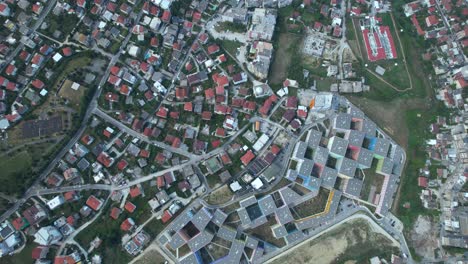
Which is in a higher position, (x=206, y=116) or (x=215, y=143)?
(x=206, y=116)

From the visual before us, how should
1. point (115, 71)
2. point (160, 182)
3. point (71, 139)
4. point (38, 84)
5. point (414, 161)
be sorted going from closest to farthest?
point (160, 182)
point (71, 139)
point (38, 84)
point (414, 161)
point (115, 71)

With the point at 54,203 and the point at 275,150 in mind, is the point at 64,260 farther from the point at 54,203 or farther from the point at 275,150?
the point at 275,150

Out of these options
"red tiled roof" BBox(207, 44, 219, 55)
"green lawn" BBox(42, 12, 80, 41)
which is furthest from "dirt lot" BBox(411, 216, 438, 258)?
"green lawn" BBox(42, 12, 80, 41)

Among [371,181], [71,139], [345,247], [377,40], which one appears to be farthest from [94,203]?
[377,40]

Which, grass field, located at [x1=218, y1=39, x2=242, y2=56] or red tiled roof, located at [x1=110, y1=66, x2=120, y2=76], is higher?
grass field, located at [x1=218, y1=39, x2=242, y2=56]

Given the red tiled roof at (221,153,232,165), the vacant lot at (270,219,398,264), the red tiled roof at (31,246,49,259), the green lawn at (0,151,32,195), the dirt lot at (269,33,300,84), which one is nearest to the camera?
the red tiled roof at (31,246,49,259)

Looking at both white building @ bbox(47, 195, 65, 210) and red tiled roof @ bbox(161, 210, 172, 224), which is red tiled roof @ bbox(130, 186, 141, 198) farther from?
white building @ bbox(47, 195, 65, 210)

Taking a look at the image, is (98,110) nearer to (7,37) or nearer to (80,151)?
(80,151)
